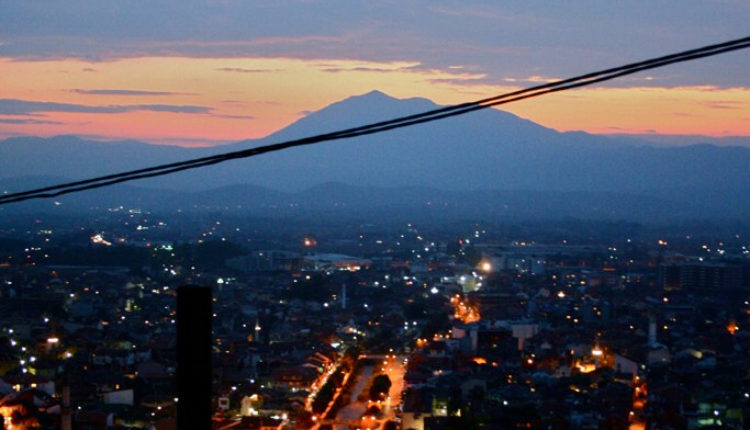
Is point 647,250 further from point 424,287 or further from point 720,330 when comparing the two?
point 720,330

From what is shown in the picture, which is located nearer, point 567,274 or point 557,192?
point 567,274

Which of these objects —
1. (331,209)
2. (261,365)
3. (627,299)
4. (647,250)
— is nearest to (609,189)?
(331,209)

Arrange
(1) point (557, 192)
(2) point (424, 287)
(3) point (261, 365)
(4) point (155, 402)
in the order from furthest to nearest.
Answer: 1. (1) point (557, 192)
2. (2) point (424, 287)
3. (3) point (261, 365)
4. (4) point (155, 402)

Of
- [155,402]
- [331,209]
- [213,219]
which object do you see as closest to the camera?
[155,402]

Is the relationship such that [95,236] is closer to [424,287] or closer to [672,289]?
[424,287]

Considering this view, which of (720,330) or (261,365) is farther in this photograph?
(720,330)

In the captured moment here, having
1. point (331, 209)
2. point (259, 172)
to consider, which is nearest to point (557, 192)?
point (331, 209)
